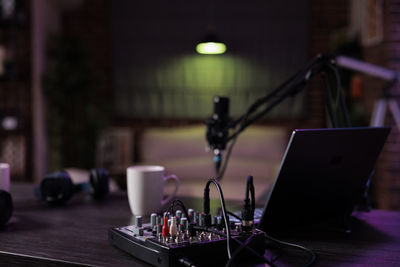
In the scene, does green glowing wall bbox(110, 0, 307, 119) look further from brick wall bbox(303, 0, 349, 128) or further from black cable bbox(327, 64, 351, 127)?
black cable bbox(327, 64, 351, 127)

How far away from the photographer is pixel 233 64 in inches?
175

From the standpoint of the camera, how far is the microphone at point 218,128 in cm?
125

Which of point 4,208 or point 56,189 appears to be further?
point 56,189

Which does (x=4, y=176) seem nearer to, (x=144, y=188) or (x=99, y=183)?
(x=99, y=183)

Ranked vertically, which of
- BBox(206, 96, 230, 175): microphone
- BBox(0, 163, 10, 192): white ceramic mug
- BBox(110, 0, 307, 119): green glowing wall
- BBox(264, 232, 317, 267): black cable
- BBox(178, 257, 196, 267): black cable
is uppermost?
BBox(110, 0, 307, 119): green glowing wall

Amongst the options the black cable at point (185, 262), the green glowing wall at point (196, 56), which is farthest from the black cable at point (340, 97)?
the green glowing wall at point (196, 56)

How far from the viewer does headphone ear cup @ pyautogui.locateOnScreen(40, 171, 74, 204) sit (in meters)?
1.29

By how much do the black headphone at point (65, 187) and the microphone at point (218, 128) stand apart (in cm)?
37

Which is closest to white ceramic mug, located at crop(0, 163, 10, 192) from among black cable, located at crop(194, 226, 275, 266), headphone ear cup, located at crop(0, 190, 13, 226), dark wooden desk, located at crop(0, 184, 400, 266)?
dark wooden desk, located at crop(0, 184, 400, 266)

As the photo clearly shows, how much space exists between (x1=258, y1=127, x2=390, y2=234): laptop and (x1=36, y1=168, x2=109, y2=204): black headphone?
626 millimetres

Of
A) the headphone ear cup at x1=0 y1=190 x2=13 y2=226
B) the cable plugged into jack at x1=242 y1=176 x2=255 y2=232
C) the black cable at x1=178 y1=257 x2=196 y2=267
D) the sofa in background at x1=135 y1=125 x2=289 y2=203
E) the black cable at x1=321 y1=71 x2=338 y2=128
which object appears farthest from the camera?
the sofa in background at x1=135 y1=125 x2=289 y2=203

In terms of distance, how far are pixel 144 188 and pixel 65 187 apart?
0.31 meters

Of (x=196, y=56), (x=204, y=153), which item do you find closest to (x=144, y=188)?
(x=204, y=153)

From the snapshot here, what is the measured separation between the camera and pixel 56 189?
1.29 metres
